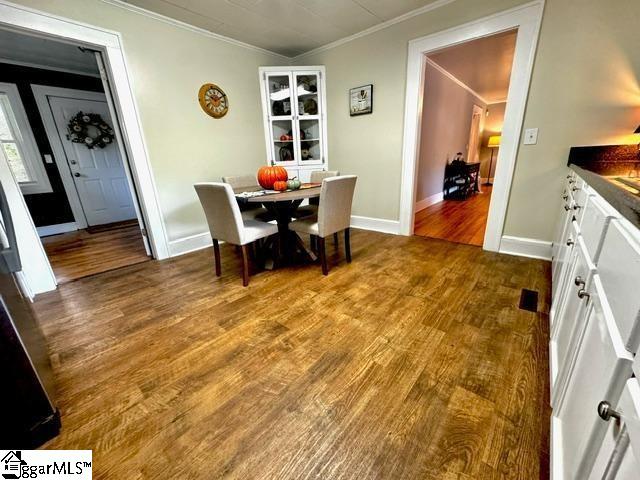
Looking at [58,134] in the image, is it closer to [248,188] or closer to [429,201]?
[248,188]

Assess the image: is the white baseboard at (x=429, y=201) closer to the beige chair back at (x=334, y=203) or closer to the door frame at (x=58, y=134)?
the beige chair back at (x=334, y=203)

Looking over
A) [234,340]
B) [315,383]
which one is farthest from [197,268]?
[315,383]

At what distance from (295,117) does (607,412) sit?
11.5 feet

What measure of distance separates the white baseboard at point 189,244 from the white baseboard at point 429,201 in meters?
3.31

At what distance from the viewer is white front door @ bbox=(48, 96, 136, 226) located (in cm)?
390

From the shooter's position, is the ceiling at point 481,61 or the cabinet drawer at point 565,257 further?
the ceiling at point 481,61

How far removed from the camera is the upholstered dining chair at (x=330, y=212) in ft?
6.42

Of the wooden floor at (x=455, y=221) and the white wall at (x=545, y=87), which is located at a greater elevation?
the white wall at (x=545, y=87)

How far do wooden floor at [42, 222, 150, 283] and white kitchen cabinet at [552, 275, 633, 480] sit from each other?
10.7 feet

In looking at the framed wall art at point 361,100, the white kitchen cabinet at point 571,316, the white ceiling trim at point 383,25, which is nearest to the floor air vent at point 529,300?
the white kitchen cabinet at point 571,316

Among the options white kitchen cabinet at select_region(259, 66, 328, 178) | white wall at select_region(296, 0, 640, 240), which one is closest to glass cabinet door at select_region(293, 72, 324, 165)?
white kitchen cabinet at select_region(259, 66, 328, 178)

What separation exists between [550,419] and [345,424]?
0.77 meters

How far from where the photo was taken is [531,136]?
7.09 ft

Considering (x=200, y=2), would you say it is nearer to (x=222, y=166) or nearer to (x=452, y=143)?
(x=222, y=166)
